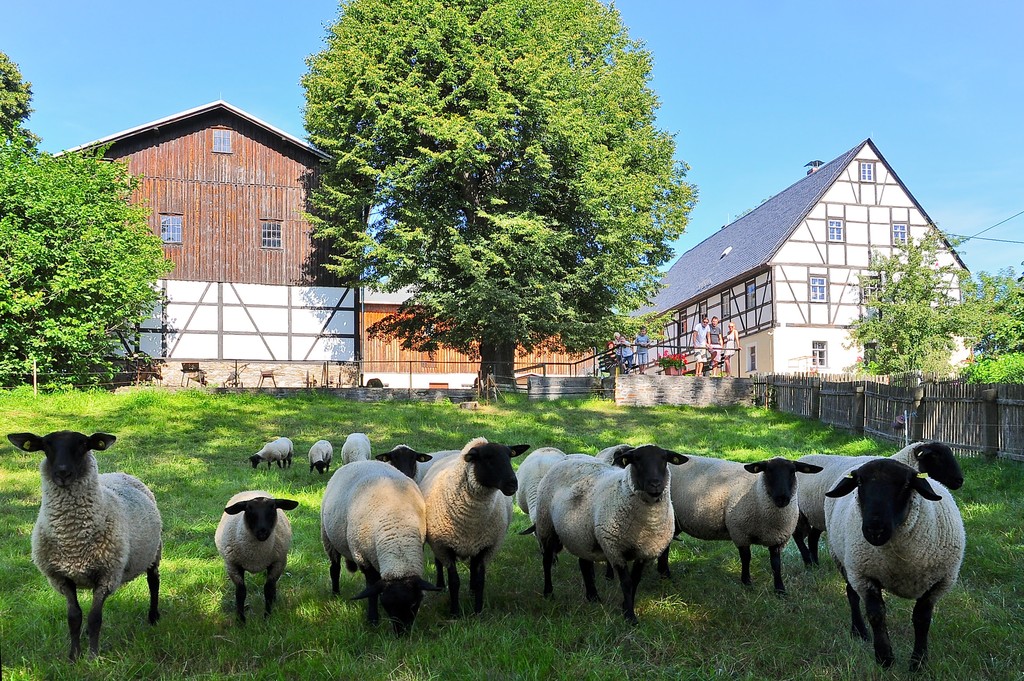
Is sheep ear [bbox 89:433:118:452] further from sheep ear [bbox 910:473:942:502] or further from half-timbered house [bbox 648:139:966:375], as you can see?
half-timbered house [bbox 648:139:966:375]

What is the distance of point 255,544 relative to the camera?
19.7 ft

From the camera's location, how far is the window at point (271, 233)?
88.6ft

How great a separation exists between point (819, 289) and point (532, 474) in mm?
28129

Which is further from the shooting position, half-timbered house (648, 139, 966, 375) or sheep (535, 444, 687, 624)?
half-timbered house (648, 139, 966, 375)

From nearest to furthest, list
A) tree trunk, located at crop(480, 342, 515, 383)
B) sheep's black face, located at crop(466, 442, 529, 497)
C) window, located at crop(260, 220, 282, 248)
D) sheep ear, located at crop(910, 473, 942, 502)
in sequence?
sheep ear, located at crop(910, 473, 942, 502)
sheep's black face, located at crop(466, 442, 529, 497)
tree trunk, located at crop(480, 342, 515, 383)
window, located at crop(260, 220, 282, 248)

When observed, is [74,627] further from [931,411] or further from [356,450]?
[931,411]

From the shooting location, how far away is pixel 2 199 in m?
19.9

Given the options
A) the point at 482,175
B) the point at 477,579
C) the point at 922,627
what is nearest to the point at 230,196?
the point at 482,175

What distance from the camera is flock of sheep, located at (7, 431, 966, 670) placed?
15.7 ft

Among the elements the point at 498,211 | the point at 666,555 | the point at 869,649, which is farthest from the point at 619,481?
the point at 498,211

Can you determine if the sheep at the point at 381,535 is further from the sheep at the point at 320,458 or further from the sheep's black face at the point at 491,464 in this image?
the sheep at the point at 320,458

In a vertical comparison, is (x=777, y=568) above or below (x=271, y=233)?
below

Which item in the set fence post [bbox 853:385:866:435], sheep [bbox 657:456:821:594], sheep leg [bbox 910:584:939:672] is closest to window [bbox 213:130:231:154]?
fence post [bbox 853:385:866:435]

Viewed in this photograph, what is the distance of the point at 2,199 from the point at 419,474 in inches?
697
